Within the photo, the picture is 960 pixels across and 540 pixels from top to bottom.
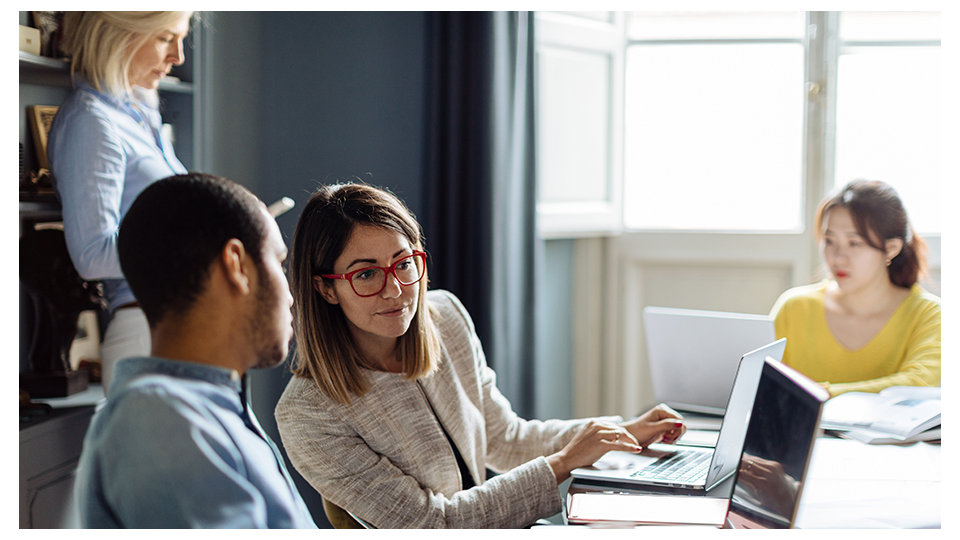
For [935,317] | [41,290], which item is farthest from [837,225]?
[41,290]

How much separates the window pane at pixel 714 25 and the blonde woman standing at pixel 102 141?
73.8 inches

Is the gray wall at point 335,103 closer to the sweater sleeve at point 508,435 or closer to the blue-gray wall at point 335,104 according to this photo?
the blue-gray wall at point 335,104

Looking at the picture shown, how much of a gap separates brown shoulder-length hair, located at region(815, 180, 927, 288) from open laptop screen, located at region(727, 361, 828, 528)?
4.16ft

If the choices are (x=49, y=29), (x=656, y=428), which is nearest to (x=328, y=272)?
(x=656, y=428)

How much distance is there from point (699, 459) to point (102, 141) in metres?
1.32

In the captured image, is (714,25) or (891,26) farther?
(714,25)

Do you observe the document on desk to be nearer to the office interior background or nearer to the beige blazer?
the beige blazer

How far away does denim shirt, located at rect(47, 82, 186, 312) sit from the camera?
1.61m

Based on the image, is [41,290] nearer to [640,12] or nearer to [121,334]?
[121,334]

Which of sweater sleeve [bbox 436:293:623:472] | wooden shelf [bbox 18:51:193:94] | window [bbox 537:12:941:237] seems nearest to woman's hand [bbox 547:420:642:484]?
sweater sleeve [bbox 436:293:623:472]

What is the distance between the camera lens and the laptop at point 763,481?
97 centimetres

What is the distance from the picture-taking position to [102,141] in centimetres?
162

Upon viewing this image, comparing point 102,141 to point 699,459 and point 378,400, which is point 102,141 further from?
point 699,459

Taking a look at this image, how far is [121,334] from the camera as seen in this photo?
172 centimetres
